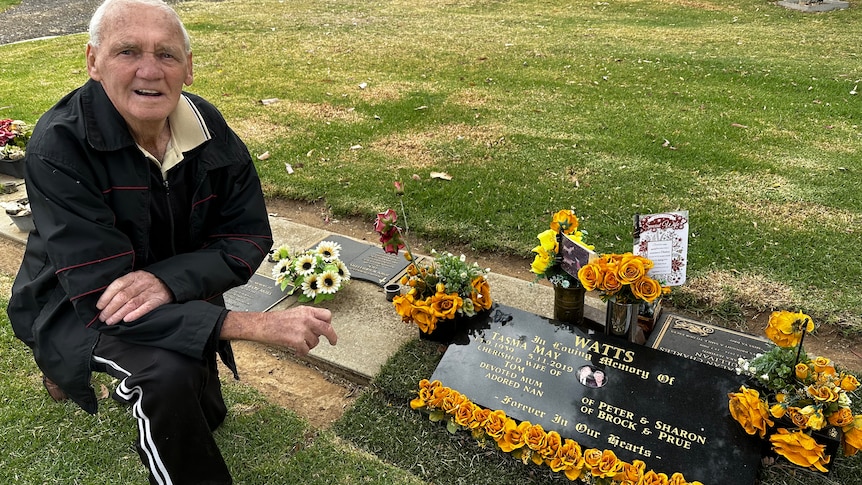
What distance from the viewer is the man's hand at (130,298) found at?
2137 mm

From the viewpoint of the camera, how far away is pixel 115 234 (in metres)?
2.21

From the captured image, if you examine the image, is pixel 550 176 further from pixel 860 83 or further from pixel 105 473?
pixel 860 83

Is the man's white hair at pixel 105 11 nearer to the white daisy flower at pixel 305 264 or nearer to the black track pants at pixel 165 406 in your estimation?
the black track pants at pixel 165 406

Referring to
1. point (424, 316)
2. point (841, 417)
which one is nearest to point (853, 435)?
point (841, 417)

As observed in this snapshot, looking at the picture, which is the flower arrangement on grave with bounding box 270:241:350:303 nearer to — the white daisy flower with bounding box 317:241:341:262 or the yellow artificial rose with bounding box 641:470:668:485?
the white daisy flower with bounding box 317:241:341:262

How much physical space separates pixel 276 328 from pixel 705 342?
214cm

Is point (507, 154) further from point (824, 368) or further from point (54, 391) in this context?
point (54, 391)

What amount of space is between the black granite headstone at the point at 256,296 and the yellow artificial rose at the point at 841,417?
2.78m

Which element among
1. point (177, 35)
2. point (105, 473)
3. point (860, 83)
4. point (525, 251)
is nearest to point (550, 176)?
point (525, 251)

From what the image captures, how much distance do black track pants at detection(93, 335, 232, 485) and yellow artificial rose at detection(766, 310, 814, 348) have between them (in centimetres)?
216

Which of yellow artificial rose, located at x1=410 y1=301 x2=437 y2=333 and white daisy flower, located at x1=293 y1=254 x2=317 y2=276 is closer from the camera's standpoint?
yellow artificial rose, located at x1=410 y1=301 x2=437 y2=333

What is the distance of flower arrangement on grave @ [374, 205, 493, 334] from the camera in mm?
3037

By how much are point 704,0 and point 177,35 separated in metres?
14.9

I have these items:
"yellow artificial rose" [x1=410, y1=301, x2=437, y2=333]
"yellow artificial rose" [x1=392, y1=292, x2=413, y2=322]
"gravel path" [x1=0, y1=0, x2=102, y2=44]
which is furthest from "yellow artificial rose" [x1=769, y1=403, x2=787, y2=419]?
"gravel path" [x1=0, y1=0, x2=102, y2=44]
